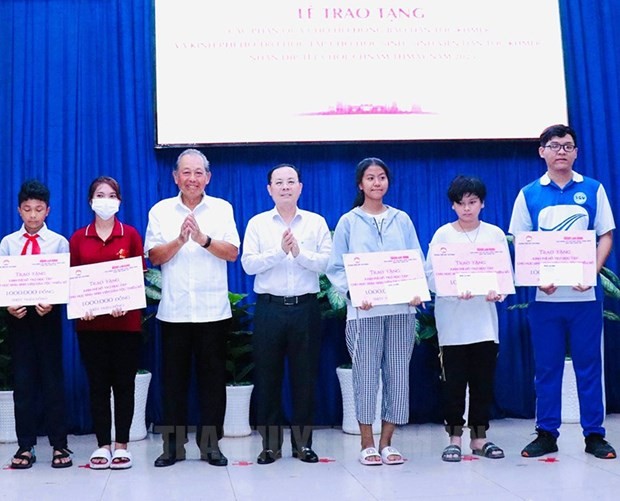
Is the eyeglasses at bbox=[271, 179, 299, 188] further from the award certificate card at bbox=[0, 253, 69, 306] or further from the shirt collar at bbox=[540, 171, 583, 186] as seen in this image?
the shirt collar at bbox=[540, 171, 583, 186]

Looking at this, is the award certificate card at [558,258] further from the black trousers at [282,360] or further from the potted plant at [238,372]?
the potted plant at [238,372]

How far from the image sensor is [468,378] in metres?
3.29

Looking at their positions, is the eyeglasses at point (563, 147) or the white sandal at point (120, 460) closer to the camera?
the white sandal at point (120, 460)

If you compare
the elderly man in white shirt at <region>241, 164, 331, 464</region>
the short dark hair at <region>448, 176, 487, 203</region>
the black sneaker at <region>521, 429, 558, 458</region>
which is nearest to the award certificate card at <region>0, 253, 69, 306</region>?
the elderly man in white shirt at <region>241, 164, 331, 464</region>

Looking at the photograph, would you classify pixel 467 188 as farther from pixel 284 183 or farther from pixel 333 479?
pixel 333 479

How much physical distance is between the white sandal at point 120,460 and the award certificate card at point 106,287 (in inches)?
25.2

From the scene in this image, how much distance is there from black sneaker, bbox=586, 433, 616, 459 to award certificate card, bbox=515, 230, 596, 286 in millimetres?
705

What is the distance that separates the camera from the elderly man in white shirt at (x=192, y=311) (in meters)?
3.19

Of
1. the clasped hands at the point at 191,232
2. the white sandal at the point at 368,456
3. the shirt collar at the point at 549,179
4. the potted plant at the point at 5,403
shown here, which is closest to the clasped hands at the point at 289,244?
the clasped hands at the point at 191,232

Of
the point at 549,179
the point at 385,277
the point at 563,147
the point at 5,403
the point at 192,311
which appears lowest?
the point at 5,403

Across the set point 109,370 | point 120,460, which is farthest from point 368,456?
point 109,370

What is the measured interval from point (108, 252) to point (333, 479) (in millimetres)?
1391

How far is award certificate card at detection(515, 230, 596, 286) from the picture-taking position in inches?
125

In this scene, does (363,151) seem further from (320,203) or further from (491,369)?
(491,369)
